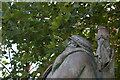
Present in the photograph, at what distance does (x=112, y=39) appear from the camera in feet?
21.1

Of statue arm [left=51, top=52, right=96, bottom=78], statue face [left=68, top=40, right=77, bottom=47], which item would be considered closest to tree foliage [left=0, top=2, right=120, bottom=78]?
statue face [left=68, top=40, right=77, bottom=47]

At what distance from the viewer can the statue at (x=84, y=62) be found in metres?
2.46

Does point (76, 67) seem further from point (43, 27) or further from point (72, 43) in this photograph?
point (43, 27)

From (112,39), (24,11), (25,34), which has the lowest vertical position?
(112,39)

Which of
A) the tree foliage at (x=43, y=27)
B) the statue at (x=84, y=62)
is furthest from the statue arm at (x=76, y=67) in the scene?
the tree foliage at (x=43, y=27)

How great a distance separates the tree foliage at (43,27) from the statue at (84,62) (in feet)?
10.3

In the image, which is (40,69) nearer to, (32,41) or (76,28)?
(32,41)

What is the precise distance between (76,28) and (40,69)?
1.25 m

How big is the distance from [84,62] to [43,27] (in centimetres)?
403

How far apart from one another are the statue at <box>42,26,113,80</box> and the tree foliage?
313cm

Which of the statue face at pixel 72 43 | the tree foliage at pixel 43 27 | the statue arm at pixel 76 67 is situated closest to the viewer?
the statue arm at pixel 76 67

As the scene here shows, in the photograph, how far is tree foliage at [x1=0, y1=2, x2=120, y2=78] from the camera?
19.9 ft

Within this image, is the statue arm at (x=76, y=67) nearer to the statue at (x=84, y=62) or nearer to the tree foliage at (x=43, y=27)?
the statue at (x=84, y=62)

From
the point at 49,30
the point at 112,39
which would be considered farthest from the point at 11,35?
the point at 112,39
